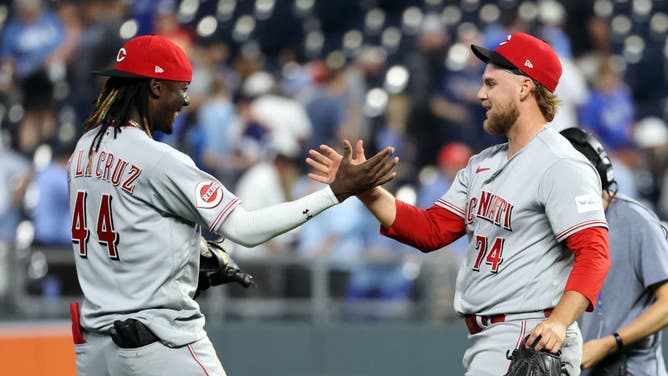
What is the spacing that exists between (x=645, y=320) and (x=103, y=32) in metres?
6.54

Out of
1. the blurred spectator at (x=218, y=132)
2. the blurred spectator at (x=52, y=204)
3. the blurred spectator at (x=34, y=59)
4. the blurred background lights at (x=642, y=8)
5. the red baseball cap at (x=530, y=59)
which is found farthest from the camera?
the blurred background lights at (x=642, y=8)

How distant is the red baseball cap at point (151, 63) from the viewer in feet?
14.4

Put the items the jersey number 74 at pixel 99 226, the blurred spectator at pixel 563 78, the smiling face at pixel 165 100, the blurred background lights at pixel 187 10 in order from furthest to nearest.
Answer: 1. the blurred background lights at pixel 187 10
2. the blurred spectator at pixel 563 78
3. the smiling face at pixel 165 100
4. the jersey number 74 at pixel 99 226

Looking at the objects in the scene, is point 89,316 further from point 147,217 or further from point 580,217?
point 580,217

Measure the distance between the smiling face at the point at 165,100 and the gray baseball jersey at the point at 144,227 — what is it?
108mm

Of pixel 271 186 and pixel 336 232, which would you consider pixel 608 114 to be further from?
pixel 271 186

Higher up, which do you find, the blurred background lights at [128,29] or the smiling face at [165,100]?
the blurred background lights at [128,29]

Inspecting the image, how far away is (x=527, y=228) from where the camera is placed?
4.52m

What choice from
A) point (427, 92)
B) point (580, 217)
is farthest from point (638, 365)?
point (427, 92)

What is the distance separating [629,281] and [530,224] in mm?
811

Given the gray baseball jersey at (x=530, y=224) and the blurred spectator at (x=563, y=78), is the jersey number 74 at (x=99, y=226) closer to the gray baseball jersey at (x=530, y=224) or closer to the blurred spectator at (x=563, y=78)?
the gray baseball jersey at (x=530, y=224)

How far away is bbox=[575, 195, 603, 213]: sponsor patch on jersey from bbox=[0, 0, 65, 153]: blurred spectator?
6373 mm

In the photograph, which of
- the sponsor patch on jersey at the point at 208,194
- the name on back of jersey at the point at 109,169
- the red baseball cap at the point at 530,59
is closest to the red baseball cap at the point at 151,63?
the name on back of jersey at the point at 109,169

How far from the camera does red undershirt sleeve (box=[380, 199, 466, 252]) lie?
16.1 feet
